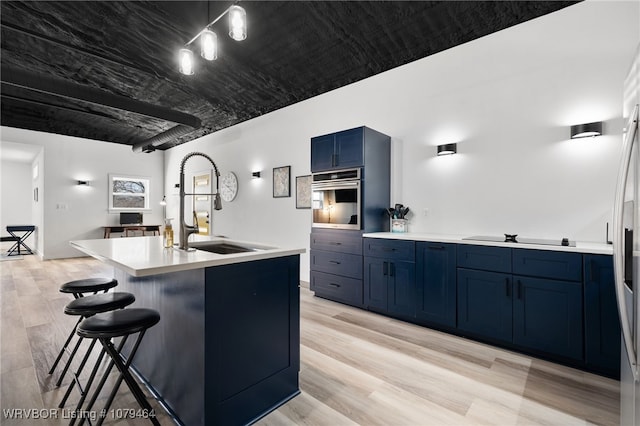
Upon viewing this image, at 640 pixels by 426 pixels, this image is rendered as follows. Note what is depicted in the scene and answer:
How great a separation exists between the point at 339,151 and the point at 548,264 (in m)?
2.44

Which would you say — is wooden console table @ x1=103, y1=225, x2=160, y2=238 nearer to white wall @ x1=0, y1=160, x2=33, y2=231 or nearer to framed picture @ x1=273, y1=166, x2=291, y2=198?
white wall @ x1=0, y1=160, x2=33, y2=231

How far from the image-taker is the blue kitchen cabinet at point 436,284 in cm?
282

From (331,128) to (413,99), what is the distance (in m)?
1.32

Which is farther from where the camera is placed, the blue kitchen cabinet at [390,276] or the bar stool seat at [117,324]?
the blue kitchen cabinet at [390,276]

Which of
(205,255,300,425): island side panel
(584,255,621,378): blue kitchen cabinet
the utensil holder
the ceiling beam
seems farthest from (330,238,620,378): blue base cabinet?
the ceiling beam

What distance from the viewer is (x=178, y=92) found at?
4.71 metres

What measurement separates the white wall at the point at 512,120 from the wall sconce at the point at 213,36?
96.0 inches

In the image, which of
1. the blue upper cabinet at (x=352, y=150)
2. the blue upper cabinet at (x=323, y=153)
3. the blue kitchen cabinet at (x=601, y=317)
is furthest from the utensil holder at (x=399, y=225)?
the blue kitchen cabinet at (x=601, y=317)

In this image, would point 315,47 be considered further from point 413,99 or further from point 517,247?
point 517,247

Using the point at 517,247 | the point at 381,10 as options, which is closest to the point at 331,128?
the point at 381,10

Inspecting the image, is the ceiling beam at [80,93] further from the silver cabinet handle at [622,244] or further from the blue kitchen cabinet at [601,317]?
the blue kitchen cabinet at [601,317]

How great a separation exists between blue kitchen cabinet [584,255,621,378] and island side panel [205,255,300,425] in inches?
84.0

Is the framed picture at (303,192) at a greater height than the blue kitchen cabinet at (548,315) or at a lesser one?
greater

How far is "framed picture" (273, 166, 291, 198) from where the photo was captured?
5031mm
